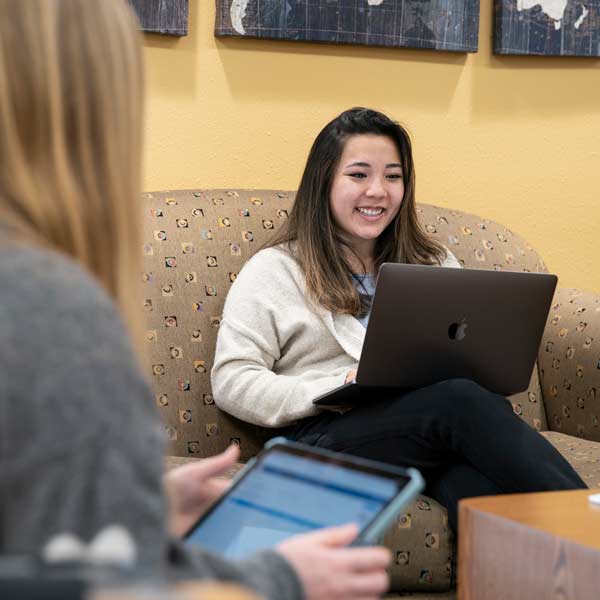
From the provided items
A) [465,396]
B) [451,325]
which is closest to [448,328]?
[451,325]

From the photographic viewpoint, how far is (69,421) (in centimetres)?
60

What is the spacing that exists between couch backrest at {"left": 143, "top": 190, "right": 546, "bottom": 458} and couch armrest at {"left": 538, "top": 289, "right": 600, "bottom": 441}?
0.05m

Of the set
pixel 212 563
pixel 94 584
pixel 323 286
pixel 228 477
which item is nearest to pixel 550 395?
pixel 323 286

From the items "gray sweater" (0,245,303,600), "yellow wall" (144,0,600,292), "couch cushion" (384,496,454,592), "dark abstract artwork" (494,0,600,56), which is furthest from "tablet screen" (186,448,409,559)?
"dark abstract artwork" (494,0,600,56)

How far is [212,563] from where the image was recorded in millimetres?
720

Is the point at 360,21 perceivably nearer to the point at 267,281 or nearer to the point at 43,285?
the point at 267,281

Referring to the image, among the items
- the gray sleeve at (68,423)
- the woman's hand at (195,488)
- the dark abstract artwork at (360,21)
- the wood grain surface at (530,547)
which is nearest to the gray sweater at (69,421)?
the gray sleeve at (68,423)

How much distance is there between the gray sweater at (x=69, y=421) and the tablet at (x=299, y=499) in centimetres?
23

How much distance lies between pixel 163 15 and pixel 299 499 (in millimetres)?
1719

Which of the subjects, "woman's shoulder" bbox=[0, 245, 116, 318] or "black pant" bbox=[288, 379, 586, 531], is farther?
"black pant" bbox=[288, 379, 586, 531]

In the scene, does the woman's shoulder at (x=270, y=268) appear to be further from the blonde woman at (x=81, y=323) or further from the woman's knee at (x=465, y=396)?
the blonde woman at (x=81, y=323)

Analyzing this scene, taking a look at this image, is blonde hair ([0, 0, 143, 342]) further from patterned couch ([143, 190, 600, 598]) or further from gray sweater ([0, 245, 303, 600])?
patterned couch ([143, 190, 600, 598])

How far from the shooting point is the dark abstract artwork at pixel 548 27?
106 inches

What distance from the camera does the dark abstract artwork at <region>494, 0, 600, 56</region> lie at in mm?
2695
